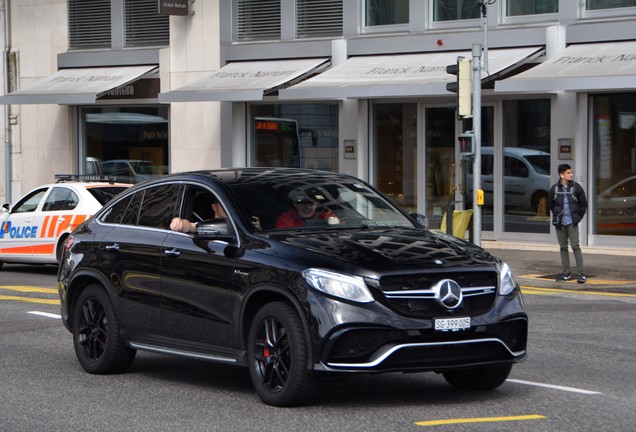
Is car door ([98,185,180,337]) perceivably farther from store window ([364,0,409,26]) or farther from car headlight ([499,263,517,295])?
store window ([364,0,409,26])

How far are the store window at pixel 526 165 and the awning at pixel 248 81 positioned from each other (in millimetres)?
4523

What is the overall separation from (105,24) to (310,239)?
2322 centimetres

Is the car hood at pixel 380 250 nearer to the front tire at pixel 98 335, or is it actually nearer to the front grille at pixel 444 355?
the front grille at pixel 444 355

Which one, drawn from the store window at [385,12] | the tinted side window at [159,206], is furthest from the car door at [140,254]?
the store window at [385,12]

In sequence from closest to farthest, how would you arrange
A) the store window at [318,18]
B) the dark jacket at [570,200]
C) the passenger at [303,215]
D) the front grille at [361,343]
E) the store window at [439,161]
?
the front grille at [361,343] < the passenger at [303,215] < the dark jacket at [570,200] < the store window at [439,161] < the store window at [318,18]

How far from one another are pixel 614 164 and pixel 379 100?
5.42 metres

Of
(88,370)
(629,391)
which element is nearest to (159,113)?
(88,370)

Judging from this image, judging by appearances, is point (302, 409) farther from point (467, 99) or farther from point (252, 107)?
point (252, 107)

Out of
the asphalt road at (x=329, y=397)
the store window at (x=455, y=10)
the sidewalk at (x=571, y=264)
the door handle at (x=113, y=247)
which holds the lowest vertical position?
the sidewalk at (x=571, y=264)

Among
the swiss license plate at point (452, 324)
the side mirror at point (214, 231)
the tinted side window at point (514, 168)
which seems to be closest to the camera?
the swiss license plate at point (452, 324)

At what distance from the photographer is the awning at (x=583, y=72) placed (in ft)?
66.7

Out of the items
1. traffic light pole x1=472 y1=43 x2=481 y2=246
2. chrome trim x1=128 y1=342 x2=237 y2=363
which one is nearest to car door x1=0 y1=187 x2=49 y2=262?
traffic light pole x1=472 y1=43 x2=481 y2=246

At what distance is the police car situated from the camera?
19.1m

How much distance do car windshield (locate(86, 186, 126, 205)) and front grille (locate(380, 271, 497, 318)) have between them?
11.7 meters
